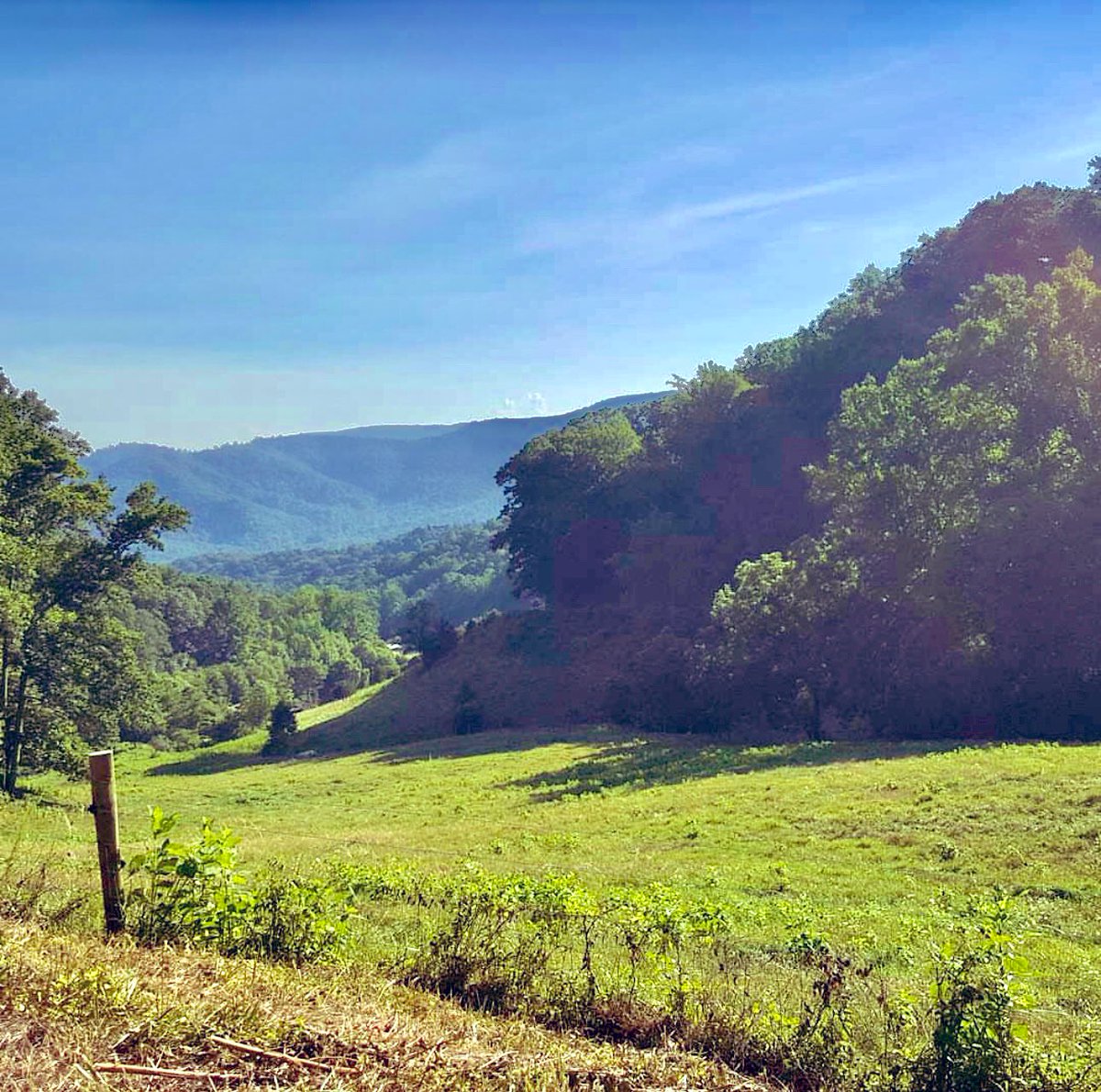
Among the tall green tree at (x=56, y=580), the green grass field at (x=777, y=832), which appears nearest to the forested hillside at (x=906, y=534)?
the green grass field at (x=777, y=832)

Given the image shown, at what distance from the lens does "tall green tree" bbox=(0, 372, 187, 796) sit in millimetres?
28031

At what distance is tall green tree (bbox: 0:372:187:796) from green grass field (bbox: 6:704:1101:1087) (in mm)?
2780

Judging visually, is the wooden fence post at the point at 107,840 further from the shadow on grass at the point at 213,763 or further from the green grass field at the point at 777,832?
the shadow on grass at the point at 213,763

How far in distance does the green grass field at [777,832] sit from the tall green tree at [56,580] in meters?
2.78

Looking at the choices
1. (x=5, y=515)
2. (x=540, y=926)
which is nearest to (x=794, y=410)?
(x=5, y=515)

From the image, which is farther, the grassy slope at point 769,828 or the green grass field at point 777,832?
the grassy slope at point 769,828

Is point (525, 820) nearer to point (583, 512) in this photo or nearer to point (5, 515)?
point (5, 515)

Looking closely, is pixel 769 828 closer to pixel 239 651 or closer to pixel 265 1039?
pixel 265 1039

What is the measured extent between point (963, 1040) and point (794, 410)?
52.1 metres

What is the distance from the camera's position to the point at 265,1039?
4.43 m

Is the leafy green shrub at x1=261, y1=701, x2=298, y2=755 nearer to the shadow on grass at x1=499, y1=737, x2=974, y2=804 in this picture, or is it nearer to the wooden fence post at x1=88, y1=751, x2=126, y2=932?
the shadow on grass at x1=499, y1=737, x2=974, y2=804

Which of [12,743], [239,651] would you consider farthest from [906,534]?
[239,651]

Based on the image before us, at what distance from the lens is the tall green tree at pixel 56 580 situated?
28031mm

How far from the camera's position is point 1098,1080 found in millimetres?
4246
